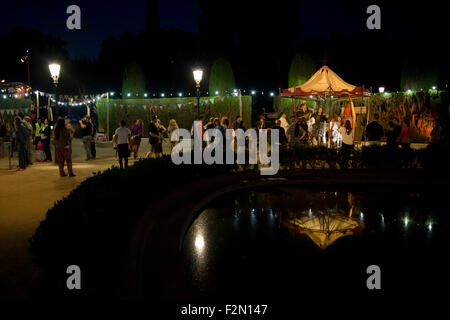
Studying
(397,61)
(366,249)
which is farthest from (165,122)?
(397,61)

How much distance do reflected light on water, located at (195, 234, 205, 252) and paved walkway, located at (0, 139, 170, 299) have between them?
2311 millimetres

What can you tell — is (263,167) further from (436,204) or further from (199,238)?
(199,238)

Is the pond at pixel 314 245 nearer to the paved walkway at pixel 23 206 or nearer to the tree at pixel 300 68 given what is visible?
the paved walkway at pixel 23 206

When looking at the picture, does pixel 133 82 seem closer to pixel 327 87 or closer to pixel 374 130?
pixel 327 87

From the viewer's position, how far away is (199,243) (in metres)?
6.36

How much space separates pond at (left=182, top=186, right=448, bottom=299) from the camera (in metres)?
4.87

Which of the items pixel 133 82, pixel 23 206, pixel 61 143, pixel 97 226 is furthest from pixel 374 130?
pixel 133 82

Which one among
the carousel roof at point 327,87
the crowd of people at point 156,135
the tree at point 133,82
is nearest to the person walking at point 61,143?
the crowd of people at point 156,135

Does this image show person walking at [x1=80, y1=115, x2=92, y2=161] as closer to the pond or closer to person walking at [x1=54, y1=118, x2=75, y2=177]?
person walking at [x1=54, y1=118, x2=75, y2=177]

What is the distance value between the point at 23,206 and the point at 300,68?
61.2 feet

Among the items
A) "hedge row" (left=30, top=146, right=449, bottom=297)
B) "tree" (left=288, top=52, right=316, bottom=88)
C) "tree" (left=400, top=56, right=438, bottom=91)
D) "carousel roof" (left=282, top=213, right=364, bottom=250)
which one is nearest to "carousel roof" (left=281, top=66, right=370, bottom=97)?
"tree" (left=400, top=56, right=438, bottom=91)

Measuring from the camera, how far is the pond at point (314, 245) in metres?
4.87

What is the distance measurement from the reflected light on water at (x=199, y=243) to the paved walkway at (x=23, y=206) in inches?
91.0

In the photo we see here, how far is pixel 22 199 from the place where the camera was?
9.06 m
